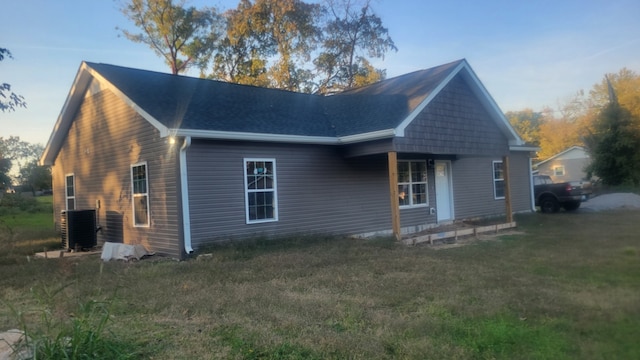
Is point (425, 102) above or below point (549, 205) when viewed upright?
above

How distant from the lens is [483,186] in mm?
17312

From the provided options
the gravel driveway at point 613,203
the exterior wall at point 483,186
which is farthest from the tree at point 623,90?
the exterior wall at point 483,186

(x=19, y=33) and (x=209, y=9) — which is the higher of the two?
(x=209, y=9)

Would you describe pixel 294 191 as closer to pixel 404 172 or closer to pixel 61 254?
pixel 404 172

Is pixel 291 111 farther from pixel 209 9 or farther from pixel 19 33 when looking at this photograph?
pixel 209 9

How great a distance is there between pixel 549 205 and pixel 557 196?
683mm

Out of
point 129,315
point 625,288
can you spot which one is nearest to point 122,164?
point 129,315

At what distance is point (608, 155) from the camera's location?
28391mm

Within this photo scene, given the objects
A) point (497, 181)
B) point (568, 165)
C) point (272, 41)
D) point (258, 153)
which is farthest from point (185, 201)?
point (568, 165)

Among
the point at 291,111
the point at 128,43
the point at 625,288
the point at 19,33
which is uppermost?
the point at 128,43

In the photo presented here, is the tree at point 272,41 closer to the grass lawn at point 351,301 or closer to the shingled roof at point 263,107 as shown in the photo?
the shingled roof at point 263,107

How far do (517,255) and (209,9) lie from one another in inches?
1087

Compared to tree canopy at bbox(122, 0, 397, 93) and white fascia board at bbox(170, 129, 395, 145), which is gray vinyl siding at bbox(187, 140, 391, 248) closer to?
white fascia board at bbox(170, 129, 395, 145)

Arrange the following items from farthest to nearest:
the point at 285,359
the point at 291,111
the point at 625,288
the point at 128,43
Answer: the point at 128,43
the point at 291,111
the point at 625,288
the point at 285,359
